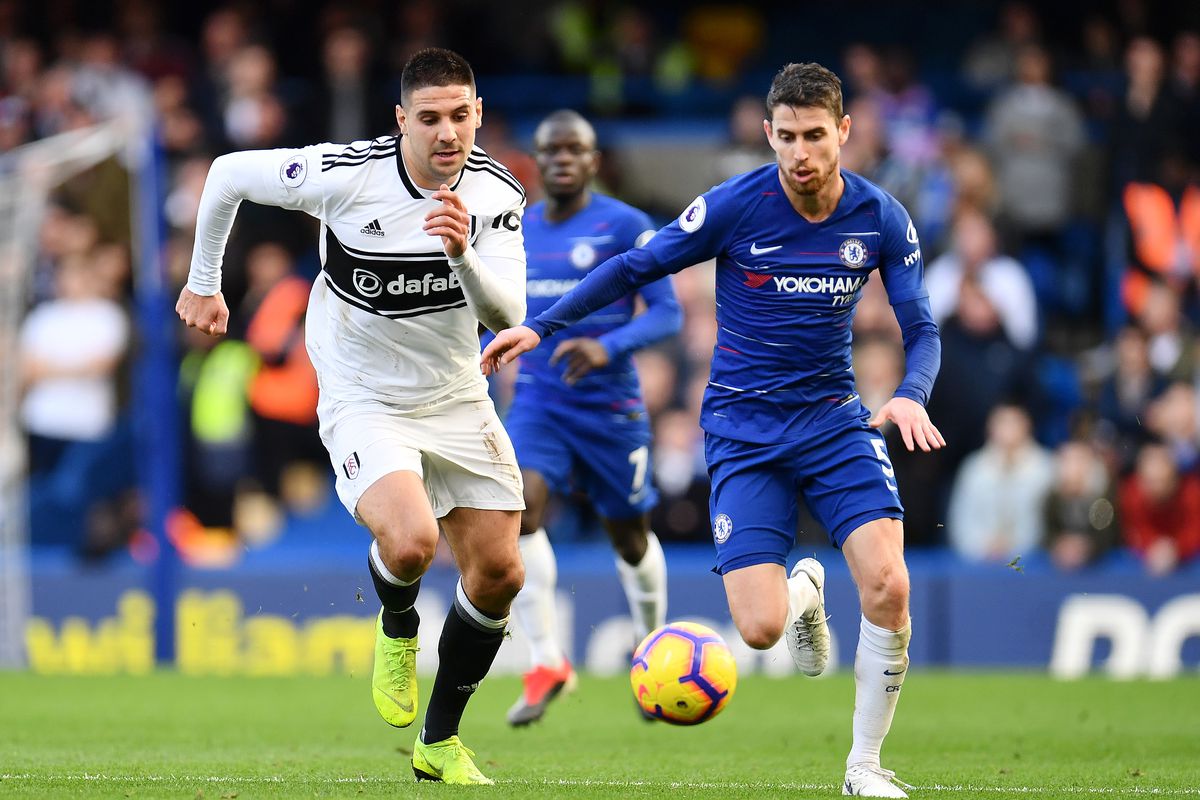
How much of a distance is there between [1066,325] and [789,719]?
6.47m

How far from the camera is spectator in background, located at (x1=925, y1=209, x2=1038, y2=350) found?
44.9ft

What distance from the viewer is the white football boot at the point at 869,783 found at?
20.7 ft

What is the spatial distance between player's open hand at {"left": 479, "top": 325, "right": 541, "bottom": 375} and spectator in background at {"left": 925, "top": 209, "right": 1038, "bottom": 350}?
304 inches

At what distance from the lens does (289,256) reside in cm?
1488

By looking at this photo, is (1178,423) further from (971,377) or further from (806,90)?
(806,90)

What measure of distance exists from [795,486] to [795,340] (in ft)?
1.85

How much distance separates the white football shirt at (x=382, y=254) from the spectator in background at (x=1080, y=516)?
6.88 meters

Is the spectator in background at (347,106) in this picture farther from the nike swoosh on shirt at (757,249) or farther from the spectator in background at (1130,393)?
the nike swoosh on shirt at (757,249)

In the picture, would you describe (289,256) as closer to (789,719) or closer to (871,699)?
(789,719)

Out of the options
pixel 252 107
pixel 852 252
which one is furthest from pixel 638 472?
pixel 252 107

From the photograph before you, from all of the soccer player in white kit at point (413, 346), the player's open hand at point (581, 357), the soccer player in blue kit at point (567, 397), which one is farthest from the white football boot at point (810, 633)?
the soccer player in blue kit at point (567, 397)

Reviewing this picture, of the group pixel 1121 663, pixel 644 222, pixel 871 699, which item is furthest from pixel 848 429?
pixel 1121 663

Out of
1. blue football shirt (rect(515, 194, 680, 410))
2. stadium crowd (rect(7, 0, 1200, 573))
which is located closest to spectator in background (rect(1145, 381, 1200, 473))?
stadium crowd (rect(7, 0, 1200, 573))

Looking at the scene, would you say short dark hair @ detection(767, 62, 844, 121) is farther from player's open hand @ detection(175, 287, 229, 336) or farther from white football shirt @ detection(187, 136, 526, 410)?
player's open hand @ detection(175, 287, 229, 336)
